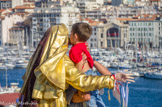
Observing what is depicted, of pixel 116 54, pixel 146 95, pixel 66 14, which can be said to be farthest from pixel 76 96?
pixel 66 14

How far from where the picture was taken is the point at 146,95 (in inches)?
851

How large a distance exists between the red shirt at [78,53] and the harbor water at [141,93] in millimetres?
14285

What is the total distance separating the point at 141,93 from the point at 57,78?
20.1 m

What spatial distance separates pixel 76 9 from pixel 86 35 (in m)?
49.4

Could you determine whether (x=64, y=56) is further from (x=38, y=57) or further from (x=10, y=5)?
(x=10, y=5)

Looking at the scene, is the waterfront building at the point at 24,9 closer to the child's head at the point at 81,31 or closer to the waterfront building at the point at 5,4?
the waterfront building at the point at 5,4

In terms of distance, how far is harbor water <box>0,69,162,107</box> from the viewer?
747 inches

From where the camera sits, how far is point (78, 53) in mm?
2396

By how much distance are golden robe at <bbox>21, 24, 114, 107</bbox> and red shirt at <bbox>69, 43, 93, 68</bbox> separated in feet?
0.13

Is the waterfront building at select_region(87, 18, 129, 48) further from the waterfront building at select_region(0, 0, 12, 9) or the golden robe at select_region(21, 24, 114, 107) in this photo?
the golden robe at select_region(21, 24, 114, 107)

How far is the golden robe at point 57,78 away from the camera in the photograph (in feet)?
7.55

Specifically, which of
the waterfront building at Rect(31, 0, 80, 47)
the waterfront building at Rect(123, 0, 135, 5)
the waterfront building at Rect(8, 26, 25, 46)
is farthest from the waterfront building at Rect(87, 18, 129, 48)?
the waterfront building at Rect(123, 0, 135, 5)

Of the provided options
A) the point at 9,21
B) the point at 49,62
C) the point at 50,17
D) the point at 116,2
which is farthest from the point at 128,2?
the point at 49,62

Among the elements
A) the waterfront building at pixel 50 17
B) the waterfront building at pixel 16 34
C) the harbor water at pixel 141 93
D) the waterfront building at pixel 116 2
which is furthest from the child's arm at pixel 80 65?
the waterfront building at pixel 116 2
